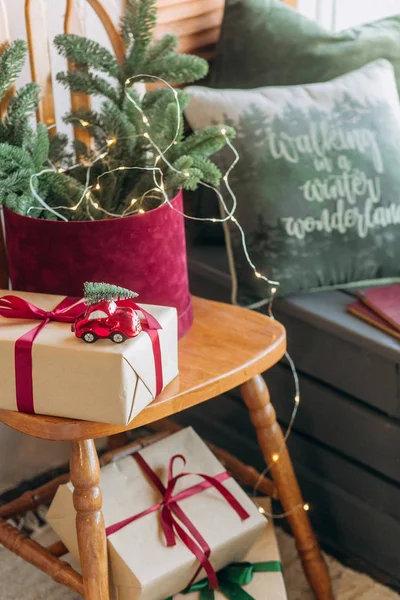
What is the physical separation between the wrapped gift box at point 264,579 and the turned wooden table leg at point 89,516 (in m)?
0.18

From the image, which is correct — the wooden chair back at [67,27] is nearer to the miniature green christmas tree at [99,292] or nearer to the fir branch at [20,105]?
the fir branch at [20,105]

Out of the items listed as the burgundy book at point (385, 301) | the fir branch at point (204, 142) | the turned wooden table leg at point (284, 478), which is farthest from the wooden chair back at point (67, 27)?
the burgundy book at point (385, 301)

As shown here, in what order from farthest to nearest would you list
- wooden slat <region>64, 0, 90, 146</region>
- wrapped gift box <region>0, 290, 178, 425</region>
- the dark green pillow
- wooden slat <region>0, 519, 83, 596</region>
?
the dark green pillow, wooden slat <region>64, 0, 90, 146</region>, wooden slat <region>0, 519, 83, 596</region>, wrapped gift box <region>0, 290, 178, 425</region>

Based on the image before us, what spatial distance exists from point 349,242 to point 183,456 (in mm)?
471

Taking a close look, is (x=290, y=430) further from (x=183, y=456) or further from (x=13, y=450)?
(x=13, y=450)

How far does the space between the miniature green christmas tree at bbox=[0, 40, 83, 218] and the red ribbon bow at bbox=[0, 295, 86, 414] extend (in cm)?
13

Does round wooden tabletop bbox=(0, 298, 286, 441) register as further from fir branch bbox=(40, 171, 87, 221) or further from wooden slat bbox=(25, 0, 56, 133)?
wooden slat bbox=(25, 0, 56, 133)

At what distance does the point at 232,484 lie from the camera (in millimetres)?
1258

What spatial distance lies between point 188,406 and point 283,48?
831 millimetres

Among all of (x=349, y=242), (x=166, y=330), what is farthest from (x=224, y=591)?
(x=349, y=242)

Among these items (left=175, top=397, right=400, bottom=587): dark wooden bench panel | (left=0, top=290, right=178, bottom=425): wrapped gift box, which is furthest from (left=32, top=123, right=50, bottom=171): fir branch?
(left=175, top=397, right=400, bottom=587): dark wooden bench panel

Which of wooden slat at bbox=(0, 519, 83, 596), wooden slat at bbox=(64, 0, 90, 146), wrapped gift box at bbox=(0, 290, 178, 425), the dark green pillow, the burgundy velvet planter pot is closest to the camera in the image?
wrapped gift box at bbox=(0, 290, 178, 425)

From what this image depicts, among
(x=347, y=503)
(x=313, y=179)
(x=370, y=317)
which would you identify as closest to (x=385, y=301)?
(x=370, y=317)

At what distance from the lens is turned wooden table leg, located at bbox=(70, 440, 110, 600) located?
1024mm
